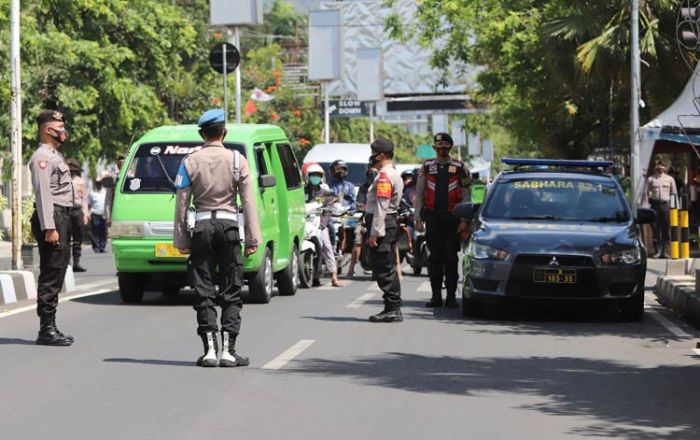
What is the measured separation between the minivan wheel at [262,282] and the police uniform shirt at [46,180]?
4687mm

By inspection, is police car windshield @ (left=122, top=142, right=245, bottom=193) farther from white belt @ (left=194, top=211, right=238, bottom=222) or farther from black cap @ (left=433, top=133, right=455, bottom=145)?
white belt @ (left=194, top=211, right=238, bottom=222)

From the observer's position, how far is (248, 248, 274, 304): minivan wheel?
17.4 m

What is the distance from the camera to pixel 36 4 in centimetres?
3888

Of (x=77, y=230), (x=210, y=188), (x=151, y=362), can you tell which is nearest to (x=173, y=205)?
(x=151, y=362)


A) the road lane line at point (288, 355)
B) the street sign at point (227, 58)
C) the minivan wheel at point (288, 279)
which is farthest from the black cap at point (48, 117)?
the street sign at point (227, 58)

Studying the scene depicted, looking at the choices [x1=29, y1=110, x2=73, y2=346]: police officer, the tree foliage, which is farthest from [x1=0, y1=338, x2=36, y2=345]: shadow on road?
the tree foliage

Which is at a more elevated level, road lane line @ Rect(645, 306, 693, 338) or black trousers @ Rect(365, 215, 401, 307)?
black trousers @ Rect(365, 215, 401, 307)

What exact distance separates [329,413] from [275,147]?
33.5ft

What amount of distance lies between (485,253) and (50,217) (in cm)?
482

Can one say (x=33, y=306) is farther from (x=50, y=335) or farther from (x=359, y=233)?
(x=359, y=233)

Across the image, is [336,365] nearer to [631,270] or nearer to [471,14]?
[631,270]

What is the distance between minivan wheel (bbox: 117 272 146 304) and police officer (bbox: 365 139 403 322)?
371 centimetres

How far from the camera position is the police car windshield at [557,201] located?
1655cm

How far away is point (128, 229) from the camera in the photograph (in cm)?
1738
